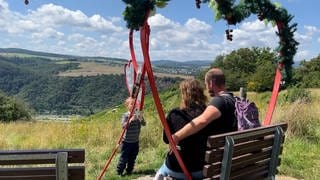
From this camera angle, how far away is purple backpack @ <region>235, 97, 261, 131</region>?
500cm

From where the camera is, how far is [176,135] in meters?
4.59

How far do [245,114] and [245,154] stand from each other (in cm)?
40

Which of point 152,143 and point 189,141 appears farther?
point 152,143

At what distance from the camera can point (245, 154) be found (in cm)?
500

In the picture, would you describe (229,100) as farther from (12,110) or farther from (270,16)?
(12,110)

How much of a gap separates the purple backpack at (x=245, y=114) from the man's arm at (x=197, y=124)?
39 cm

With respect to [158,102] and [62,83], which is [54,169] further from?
[62,83]

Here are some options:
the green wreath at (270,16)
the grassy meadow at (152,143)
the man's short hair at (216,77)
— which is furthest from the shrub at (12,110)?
the man's short hair at (216,77)

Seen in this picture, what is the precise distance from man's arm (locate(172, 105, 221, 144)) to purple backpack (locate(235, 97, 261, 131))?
388 millimetres

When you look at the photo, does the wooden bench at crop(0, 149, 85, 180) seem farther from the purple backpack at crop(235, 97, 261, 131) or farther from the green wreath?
the green wreath

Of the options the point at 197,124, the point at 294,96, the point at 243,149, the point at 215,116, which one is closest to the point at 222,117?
the point at 215,116

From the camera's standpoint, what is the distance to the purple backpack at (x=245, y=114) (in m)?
5.00

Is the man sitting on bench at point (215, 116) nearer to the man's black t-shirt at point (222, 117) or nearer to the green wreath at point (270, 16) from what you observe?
the man's black t-shirt at point (222, 117)

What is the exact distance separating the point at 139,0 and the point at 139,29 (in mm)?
251
